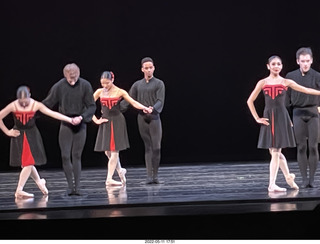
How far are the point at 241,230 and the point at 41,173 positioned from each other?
404cm

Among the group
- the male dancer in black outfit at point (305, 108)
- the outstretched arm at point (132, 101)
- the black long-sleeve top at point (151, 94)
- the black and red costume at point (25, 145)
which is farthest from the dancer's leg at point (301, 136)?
the black and red costume at point (25, 145)

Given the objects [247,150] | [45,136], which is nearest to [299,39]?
[247,150]

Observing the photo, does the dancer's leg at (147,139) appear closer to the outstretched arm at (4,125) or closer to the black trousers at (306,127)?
the outstretched arm at (4,125)

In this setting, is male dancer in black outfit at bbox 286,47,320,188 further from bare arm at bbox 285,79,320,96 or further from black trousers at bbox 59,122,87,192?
black trousers at bbox 59,122,87,192

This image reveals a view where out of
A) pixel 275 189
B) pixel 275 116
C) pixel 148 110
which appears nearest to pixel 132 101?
pixel 148 110

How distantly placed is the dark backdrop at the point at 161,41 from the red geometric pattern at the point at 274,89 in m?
2.73

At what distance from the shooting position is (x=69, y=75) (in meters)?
7.27

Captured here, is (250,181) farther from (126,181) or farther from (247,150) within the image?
(247,150)

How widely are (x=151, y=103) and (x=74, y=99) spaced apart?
1.27 m

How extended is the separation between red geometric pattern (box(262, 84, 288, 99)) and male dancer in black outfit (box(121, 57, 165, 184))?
1.38 metres

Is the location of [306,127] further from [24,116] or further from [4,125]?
[4,125]

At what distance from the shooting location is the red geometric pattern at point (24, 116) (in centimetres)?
721

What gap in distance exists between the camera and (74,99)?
7.30 m

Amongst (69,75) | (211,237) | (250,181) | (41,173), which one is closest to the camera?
(211,237)
